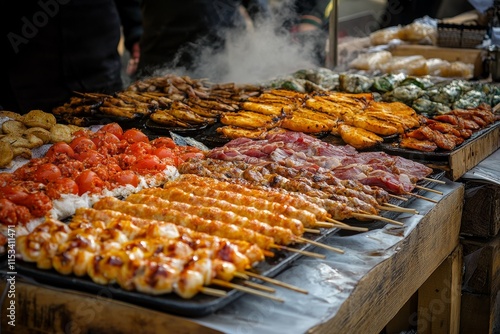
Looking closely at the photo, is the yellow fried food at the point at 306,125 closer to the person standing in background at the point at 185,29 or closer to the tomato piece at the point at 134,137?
the tomato piece at the point at 134,137

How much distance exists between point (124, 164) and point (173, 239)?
119 centimetres

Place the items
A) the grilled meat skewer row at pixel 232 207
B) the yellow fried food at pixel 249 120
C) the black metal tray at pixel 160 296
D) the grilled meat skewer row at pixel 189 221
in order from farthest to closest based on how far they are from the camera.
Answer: the yellow fried food at pixel 249 120
the grilled meat skewer row at pixel 232 207
the grilled meat skewer row at pixel 189 221
the black metal tray at pixel 160 296

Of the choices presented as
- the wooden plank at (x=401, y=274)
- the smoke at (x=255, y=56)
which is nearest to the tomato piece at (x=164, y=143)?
the wooden plank at (x=401, y=274)

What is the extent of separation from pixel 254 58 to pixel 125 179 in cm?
372

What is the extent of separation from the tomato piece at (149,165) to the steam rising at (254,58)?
2.98 metres

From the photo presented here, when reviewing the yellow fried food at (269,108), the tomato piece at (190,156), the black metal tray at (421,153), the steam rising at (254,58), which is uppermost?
the steam rising at (254,58)

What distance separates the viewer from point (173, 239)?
2596 millimetres

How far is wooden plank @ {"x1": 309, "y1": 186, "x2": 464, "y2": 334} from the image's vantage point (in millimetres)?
2537

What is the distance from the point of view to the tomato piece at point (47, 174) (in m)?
3.33

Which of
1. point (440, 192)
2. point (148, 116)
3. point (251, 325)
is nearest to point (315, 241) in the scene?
point (251, 325)

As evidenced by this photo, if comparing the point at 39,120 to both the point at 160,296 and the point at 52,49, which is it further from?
the point at 160,296

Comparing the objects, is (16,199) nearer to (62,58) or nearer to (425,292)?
(425,292)

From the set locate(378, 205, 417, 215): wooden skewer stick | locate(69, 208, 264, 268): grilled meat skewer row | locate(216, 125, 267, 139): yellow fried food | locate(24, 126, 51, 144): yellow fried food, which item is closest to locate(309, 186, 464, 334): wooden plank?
locate(378, 205, 417, 215): wooden skewer stick

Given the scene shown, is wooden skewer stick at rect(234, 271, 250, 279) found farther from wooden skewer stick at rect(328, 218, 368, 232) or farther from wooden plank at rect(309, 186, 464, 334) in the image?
wooden skewer stick at rect(328, 218, 368, 232)
